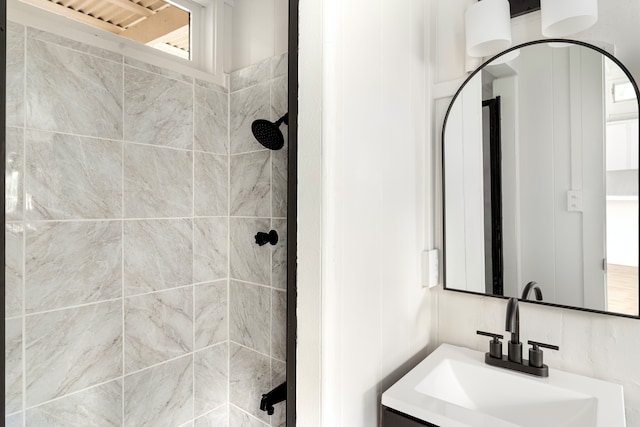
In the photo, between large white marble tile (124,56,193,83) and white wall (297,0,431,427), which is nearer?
white wall (297,0,431,427)

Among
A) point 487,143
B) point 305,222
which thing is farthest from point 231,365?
point 487,143

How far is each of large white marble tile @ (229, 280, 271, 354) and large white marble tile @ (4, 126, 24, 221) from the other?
0.85m

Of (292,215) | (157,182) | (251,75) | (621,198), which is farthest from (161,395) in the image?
(621,198)

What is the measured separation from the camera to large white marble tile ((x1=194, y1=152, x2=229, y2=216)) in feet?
5.08

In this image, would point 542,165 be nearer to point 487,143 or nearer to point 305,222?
point 487,143

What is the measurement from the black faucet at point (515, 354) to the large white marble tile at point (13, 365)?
1391 millimetres

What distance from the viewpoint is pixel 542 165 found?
1.02m

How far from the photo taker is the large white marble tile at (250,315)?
4.94 feet

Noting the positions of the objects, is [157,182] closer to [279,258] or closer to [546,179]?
[279,258]

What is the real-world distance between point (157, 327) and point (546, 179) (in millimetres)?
1470

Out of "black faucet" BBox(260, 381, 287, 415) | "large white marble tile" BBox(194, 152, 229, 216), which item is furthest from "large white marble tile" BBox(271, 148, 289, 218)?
"black faucet" BBox(260, 381, 287, 415)

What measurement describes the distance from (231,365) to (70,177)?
104cm

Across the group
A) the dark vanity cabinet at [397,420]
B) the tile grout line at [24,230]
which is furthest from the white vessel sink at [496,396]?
the tile grout line at [24,230]

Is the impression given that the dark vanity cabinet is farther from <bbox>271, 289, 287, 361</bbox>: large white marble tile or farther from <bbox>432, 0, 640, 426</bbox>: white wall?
<bbox>271, 289, 287, 361</bbox>: large white marble tile
